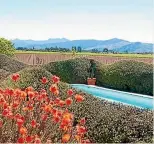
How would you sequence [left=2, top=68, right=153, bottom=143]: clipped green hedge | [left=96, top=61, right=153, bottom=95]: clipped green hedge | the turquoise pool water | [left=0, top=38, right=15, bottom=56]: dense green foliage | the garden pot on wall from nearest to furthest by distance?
[left=2, top=68, right=153, bottom=143]: clipped green hedge < the turquoise pool water < [left=96, top=61, right=153, bottom=95]: clipped green hedge < the garden pot on wall < [left=0, top=38, right=15, bottom=56]: dense green foliage

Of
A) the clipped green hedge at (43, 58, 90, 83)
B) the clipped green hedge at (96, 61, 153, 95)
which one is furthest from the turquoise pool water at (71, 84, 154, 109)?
the clipped green hedge at (43, 58, 90, 83)

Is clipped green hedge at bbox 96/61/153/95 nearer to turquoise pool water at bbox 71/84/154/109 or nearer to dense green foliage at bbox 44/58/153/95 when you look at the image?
dense green foliage at bbox 44/58/153/95

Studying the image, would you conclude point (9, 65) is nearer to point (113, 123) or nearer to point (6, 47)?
point (6, 47)

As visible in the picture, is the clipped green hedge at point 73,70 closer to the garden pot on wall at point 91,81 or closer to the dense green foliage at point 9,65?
the garden pot on wall at point 91,81

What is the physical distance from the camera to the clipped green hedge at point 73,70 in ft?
79.6

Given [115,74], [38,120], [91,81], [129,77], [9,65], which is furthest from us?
[9,65]

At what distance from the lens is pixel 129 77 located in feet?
70.1

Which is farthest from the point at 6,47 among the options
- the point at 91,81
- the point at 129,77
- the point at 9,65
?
the point at 129,77

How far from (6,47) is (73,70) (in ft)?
47.9

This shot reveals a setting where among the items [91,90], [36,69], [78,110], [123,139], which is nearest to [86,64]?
[91,90]

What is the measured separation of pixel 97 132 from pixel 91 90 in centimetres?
1374

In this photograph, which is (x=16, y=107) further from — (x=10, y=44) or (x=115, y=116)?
(x=10, y=44)

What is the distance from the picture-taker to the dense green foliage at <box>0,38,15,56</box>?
36.9 m

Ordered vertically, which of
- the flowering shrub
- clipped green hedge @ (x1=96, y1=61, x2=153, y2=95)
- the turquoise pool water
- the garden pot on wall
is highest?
the flowering shrub
